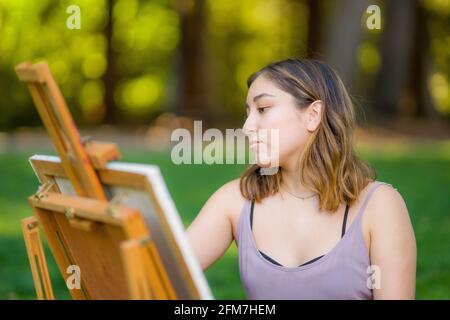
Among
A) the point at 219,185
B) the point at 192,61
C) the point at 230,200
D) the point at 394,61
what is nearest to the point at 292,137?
the point at 230,200

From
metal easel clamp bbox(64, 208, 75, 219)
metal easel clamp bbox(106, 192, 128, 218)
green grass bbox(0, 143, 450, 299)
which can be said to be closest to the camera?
metal easel clamp bbox(106, 192, 128, 218)

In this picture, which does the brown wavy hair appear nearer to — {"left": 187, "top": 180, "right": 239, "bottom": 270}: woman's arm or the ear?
the ear

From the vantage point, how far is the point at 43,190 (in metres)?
2.89

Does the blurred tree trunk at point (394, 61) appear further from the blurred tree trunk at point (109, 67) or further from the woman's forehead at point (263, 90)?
the woman's forehead at point (263, 90)

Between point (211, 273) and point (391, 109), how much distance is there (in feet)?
45.0

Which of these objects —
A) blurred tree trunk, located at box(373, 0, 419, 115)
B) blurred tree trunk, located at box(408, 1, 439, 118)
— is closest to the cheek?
blurred tree trunk, located at box(373, 0, 419, 115)

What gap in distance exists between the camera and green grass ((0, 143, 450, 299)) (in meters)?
5.87

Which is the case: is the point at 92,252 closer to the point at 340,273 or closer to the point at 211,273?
the point at 340,273

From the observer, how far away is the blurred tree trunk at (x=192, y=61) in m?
18.6

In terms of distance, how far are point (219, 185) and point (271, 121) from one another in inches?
290

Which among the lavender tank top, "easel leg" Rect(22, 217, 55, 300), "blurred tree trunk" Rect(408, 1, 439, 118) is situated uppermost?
"easel leg" Rect(22, 217, 55, 300)

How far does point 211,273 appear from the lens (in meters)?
6.45

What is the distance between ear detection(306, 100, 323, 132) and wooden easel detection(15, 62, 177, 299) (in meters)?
0.90
